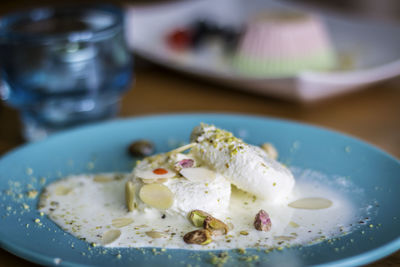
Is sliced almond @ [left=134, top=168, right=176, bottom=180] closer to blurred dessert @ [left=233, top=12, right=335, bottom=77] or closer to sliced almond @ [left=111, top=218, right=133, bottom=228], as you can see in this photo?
sliced almond @ [left=111, top=218, right=133, bottom=228]

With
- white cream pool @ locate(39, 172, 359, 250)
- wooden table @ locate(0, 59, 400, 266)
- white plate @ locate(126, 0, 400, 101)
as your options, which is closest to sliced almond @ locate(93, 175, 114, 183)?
white cream pool @ locate(39, 172, 359, 250)

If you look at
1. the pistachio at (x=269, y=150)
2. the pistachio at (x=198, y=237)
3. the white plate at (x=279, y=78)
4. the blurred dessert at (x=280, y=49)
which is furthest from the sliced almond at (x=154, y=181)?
the blurred dessert at (x=280, y=49)

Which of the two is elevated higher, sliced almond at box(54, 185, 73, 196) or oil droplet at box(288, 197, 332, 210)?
oil droplet at box(288, 197, 332, 210)

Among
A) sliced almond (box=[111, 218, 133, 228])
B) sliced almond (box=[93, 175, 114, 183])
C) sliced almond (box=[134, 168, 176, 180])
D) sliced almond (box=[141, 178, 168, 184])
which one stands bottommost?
sliced almond (box=[93, 175, 114, 183])

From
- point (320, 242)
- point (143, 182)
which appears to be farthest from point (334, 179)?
point (143, 182)

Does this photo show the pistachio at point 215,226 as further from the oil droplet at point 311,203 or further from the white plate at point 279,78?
the white plate at point 279,78

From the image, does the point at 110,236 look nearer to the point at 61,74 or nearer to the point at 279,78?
the point at 61,74

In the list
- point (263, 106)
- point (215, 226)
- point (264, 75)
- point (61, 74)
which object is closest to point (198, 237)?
point (215, 226)

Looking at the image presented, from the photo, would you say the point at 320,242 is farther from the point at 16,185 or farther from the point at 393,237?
the point at 16,185
